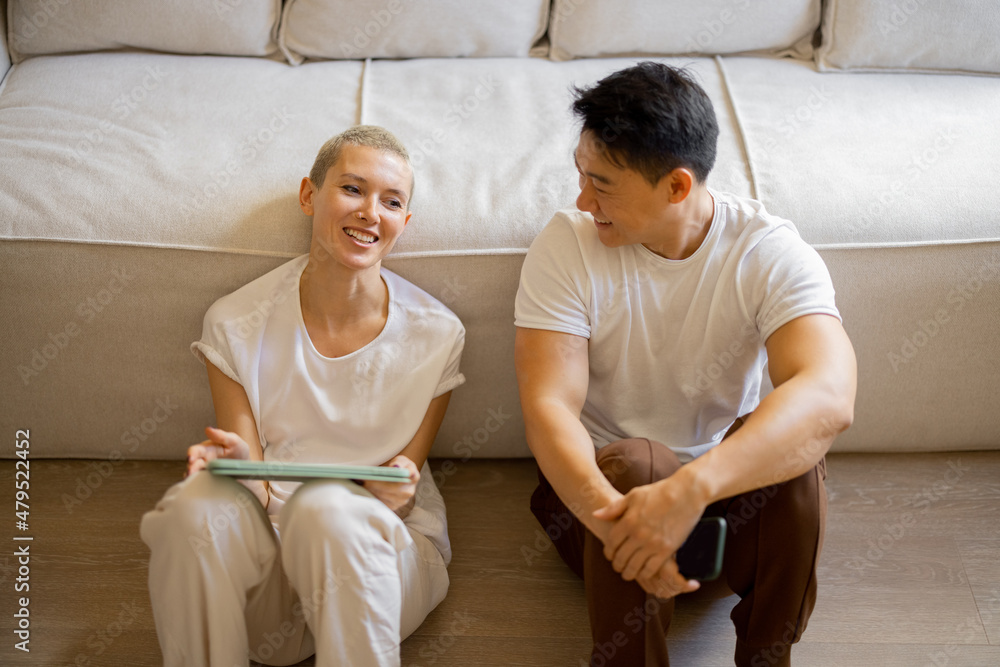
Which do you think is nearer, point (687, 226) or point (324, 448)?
point (687, 226)

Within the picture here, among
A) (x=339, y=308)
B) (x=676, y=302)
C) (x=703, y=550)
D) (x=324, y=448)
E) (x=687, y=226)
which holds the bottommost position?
(x=324, y=448)

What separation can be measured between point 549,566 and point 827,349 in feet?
2.15

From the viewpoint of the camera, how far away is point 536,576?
160cm

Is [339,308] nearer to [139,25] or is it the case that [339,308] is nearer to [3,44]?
[139,25]

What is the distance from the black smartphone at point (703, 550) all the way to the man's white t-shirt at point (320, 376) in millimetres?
454

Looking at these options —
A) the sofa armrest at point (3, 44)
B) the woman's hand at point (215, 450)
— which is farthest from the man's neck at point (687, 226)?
the sofa armrest at point (3, 44)

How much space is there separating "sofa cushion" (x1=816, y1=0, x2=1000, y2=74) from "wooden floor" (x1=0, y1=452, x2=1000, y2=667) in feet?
2.80

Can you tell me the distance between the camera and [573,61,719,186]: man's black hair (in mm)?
1242

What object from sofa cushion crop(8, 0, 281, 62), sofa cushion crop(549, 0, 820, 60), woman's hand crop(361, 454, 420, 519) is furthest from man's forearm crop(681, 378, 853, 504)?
sofa cushion crop(8, 0, 281, 62)

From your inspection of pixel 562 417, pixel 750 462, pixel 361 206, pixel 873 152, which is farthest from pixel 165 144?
pixel 873 152

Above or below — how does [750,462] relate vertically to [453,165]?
below

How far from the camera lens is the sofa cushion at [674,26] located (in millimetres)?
1936

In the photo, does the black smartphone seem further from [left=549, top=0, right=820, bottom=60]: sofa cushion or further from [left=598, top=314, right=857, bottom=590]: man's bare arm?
→ [left=549, top=0, right=820, bottom=60]: sofa cushion

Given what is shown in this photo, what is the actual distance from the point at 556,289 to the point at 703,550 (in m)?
0.45
